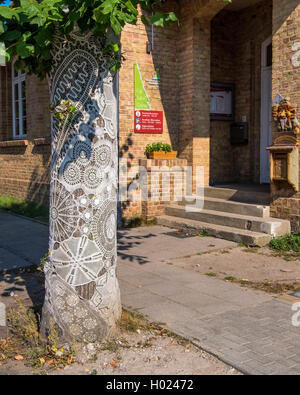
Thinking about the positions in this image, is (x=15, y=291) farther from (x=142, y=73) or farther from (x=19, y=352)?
(x=142, y=73)

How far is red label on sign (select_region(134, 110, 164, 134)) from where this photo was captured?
10147 millimetres

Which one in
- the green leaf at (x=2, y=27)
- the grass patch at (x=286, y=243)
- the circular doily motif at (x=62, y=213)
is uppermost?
the green leaf at (x=2, y=27)

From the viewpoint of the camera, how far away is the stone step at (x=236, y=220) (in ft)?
26.2

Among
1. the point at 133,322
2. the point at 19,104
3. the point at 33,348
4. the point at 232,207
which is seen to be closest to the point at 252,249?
the point at 232,207

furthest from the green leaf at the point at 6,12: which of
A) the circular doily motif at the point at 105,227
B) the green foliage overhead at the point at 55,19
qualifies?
the circular doily motif at the point at 105,227

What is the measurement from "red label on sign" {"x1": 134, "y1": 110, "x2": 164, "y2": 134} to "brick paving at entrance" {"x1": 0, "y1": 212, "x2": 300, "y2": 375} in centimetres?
326

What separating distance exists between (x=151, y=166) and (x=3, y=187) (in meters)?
6.77

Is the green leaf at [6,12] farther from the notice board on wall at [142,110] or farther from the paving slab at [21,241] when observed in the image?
the notice board on wall at [142,110]

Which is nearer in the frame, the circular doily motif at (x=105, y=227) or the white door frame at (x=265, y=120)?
the circular doily motif at (x=105, y=227)

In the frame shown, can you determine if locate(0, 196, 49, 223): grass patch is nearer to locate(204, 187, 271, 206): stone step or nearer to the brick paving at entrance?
the brick paving at entrance

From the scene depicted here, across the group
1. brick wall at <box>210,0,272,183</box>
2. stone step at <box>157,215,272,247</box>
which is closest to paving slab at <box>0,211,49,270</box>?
stone step at <box>157,215,272,247</box>

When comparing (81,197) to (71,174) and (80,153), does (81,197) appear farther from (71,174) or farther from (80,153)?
(80,153)

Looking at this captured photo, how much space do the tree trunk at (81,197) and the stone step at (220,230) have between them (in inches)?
170

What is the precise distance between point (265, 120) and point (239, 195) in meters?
2.54
